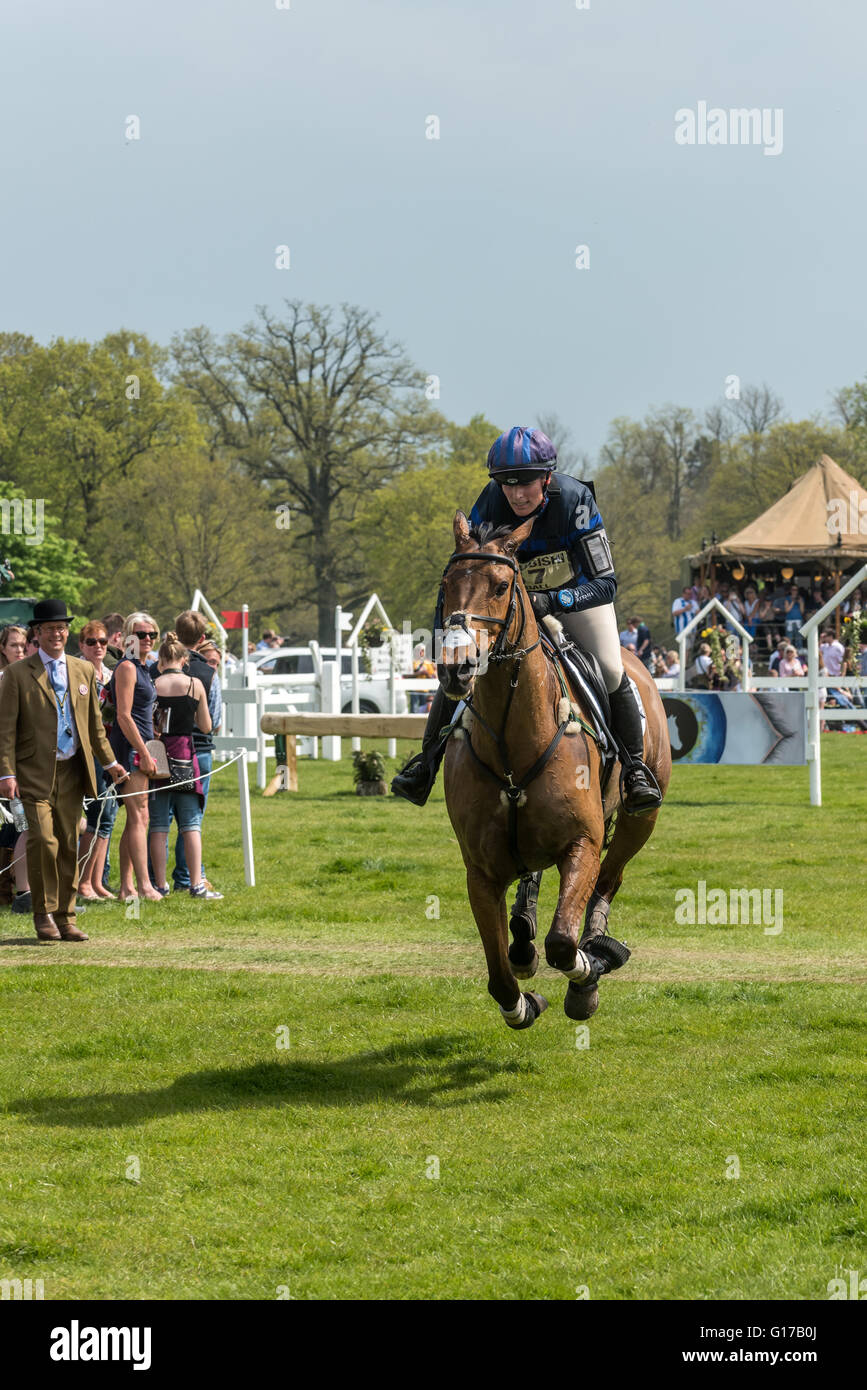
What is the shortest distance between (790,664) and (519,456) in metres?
27.0

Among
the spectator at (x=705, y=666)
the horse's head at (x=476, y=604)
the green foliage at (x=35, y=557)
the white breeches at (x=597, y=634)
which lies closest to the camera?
the horse's head at (x=476, y=604)

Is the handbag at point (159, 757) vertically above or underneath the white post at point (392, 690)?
underneath

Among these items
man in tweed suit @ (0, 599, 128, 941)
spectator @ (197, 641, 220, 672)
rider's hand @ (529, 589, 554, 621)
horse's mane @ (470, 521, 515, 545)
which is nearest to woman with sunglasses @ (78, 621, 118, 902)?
spectator @ (197, 641, 220, 672)

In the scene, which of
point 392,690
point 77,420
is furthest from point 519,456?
point 77,420

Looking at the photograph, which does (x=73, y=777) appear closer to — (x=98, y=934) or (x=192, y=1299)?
(x=98, y=934)

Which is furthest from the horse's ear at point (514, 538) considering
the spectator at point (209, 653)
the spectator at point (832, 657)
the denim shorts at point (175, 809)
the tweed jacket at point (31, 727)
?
the spectator at point (832, 657)

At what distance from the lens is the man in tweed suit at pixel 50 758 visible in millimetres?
11000

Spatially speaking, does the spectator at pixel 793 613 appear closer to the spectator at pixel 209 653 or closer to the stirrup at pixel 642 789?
the spectator at pixel 209 653

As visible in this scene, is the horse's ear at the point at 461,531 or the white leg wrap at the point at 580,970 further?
the white leg wrap at the point at 580,970

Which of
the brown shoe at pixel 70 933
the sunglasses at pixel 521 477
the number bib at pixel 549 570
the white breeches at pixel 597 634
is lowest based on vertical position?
the brown shoe at pixel 70 933

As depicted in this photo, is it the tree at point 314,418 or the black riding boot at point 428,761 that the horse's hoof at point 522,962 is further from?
the tree at point 314,418

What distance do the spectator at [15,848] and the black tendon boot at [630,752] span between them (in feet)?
20.3

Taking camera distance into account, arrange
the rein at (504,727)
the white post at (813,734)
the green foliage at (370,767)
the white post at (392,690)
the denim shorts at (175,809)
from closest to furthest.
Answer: the rein at (504,727), the denim shorts at (175,809), the white post at (813,734), the green foliage at (370,767), the white post at (392,690)

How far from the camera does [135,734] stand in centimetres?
1262
